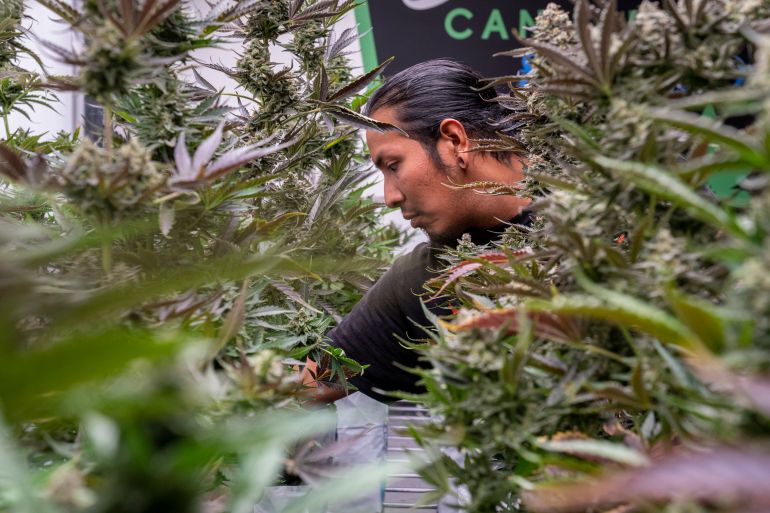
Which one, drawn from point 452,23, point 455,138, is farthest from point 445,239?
point 452,23

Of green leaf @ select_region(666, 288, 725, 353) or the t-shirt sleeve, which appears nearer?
green leaf @ select_region(666, 288, 725, 353)

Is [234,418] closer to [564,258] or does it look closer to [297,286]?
[564,258]

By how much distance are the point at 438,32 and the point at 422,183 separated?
1213 millimetres

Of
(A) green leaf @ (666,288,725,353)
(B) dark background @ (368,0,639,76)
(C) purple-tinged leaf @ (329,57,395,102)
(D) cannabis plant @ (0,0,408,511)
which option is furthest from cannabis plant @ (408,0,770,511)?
(B) dark background @ (368,0,639,76)

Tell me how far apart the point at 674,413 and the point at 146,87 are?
47 cm

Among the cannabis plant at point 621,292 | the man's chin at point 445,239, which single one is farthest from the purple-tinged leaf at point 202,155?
the man's chin at point 445,239

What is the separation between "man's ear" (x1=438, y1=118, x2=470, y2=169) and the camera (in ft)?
4.53

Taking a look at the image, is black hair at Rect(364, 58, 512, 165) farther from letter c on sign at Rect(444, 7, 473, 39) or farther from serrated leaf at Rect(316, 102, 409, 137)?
letter c on sign at Rect(444, 7, 473, 39)

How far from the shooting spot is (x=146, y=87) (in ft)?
1.81

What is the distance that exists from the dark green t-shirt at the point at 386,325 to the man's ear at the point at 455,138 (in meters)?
0.17

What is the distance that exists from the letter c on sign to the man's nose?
1.20 meters

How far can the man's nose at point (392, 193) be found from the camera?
1.39 meters

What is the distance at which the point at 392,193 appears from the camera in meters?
1.41

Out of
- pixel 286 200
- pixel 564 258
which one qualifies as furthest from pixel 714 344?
pixel 286 200
